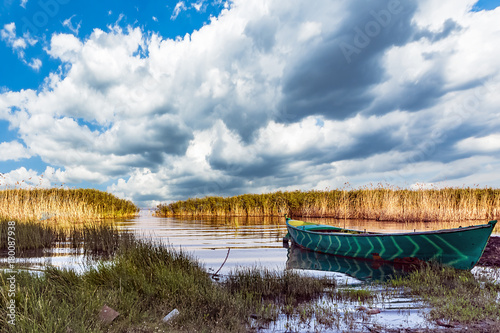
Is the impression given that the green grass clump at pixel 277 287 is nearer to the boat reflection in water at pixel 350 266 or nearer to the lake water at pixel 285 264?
the lake water at pixel 285 264

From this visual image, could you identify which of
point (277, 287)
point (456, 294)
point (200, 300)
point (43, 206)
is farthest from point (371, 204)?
point (43, 206)

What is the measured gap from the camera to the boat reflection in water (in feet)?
30.5

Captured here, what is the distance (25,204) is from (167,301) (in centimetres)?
2059

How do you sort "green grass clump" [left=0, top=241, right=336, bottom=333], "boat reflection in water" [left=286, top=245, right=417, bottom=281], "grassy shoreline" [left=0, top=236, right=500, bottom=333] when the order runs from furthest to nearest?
"boat reflection in water" [left=286, top=245, right=417, bottom=281] → "grassy shoreline" [left=0, top=236, right=500, bottom=333] → "green grass clump" [left=0, top=241, right=336, bottom=333]

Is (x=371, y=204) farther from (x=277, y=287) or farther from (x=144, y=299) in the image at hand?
(x=144, y=299)

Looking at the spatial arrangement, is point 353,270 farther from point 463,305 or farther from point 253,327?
point 253,327

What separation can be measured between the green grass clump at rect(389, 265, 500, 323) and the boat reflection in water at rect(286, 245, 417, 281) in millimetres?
1165

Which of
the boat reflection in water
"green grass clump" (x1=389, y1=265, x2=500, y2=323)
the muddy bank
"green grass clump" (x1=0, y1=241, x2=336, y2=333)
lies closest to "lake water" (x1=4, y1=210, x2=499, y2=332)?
the boat reflection in water

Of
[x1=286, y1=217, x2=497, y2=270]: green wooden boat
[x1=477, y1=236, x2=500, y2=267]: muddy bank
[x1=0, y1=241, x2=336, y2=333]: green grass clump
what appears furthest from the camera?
[x1=477, y1=236, x2=500, y2=267]: muddy bank

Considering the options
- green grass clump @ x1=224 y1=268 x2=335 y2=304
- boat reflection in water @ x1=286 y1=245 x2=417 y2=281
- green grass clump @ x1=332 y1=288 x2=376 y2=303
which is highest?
green grass clump @ x1=224 y1=268 x2=335 y2=304

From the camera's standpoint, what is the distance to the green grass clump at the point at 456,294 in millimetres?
5113

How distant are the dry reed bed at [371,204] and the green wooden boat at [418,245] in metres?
17.3

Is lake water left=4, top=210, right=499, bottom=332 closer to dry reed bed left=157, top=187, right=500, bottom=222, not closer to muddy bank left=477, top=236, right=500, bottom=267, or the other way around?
muddy bank left=477, top=236, right=500, bottom=267

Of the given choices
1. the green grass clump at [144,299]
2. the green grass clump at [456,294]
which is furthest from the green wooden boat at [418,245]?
the green grass clump at [144,299]
